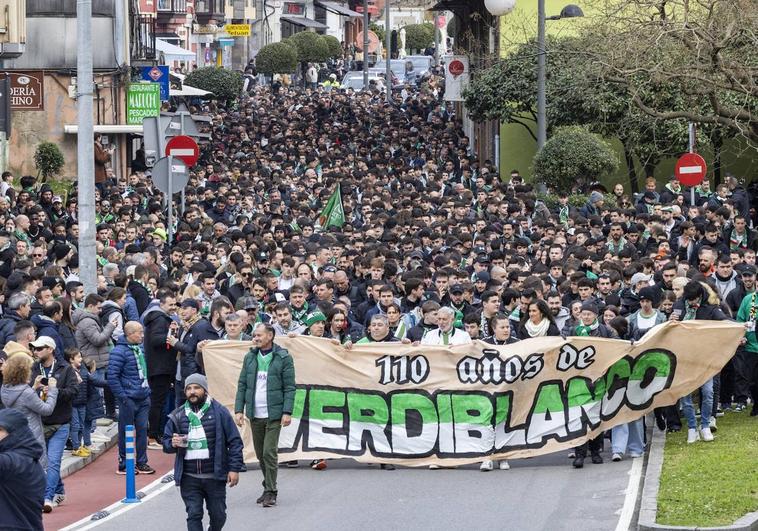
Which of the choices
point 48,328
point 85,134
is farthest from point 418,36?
point 48,328

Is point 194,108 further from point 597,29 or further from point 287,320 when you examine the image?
point 287,320

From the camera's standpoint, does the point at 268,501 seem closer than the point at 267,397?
Yes

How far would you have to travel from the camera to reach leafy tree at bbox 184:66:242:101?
2372 inches

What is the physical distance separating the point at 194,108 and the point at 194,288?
42215mm

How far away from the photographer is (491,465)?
49.3ft

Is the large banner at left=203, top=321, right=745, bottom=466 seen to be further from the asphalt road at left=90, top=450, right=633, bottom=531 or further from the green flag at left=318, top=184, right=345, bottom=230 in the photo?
the green flag at left=318, top=184, right=345, bottom=230

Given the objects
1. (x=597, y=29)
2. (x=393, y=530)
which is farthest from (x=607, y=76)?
(x=393, y=530)

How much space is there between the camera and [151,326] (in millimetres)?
16516

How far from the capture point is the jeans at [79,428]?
52.3 ft

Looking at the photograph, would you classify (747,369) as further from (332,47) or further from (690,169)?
(332,47)

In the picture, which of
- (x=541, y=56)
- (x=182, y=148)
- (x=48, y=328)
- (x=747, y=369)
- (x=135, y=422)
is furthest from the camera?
(x=541, y=56)

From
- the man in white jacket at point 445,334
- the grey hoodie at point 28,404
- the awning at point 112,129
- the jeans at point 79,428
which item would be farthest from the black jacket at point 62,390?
the awning at point 112,129

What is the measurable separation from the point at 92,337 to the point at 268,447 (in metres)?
3.74

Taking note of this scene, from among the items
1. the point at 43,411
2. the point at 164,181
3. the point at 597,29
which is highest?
the point at 597,29
